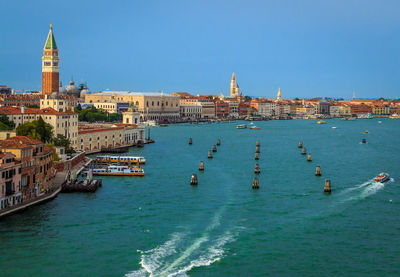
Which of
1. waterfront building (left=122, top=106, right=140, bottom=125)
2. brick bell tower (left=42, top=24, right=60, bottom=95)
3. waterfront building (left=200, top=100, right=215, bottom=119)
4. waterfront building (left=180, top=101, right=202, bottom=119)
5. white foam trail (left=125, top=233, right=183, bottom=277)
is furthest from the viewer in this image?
waterfront building (left=200, top=100, right=215, bottom=119)

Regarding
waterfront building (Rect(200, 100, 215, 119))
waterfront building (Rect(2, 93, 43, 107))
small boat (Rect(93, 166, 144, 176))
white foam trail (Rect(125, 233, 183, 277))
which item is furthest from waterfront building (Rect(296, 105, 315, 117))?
white foam trail (Rect(125, 233, 183, 277))

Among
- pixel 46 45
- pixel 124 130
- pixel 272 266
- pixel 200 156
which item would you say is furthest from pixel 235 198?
pixel 46 45

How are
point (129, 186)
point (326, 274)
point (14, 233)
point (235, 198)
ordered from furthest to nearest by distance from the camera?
point (129, 186)
point (235, 198)
point (14, 233)
point (326, 274)

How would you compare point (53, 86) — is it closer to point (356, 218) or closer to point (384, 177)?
point (384, 177)

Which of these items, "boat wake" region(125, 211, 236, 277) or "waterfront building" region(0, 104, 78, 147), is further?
"waterfront building" region(0, 104, 78, 147)

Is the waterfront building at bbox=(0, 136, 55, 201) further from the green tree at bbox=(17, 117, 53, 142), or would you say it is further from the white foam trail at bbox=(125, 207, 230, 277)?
the green tree at bbox=(17, 117, 53, 142)

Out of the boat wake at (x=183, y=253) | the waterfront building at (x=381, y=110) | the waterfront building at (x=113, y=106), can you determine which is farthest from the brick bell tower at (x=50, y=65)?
the waterfront building at (x=381, y=110)

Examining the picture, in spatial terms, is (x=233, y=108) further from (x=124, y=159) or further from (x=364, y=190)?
(x=364, y=190)
